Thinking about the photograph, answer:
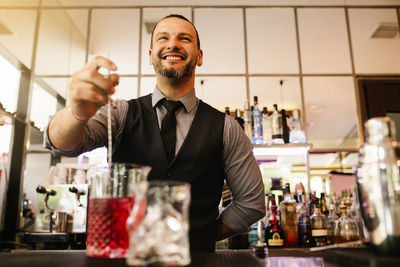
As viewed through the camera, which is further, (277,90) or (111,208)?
(277,90)

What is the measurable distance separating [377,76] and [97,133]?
9.96ft

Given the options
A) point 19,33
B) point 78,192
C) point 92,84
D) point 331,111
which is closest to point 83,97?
point 92,84

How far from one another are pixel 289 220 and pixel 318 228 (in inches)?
7.8

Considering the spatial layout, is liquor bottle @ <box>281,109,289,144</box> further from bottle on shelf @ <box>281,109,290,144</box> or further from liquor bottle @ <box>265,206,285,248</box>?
liquor bottle @ <box>265,206,285,248</box>

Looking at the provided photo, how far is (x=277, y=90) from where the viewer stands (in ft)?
13.7

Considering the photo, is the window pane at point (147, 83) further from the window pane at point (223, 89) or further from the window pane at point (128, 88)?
the window pane at point (223, 89)

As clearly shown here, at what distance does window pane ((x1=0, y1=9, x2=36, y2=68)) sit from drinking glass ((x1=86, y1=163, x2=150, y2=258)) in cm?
315

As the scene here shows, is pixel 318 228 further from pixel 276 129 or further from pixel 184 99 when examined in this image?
pixel 184 99

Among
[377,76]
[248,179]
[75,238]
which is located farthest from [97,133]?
[377,76]

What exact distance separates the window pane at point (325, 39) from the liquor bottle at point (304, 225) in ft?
5.07

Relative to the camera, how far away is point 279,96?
435cm

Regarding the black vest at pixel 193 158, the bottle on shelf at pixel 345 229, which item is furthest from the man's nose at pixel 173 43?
the bottle on shelf at pixel 345 229

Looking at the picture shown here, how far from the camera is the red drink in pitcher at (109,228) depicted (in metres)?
0.53

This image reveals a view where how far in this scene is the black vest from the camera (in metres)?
1.22
